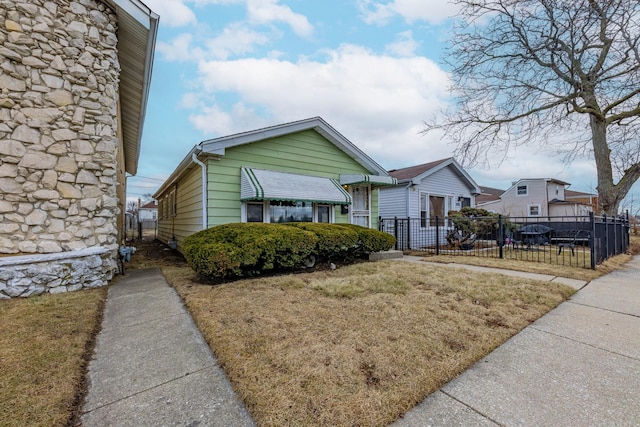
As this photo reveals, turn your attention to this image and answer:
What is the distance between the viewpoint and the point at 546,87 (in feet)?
40.4

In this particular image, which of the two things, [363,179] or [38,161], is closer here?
[38,161]

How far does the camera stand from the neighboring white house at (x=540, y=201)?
27.3 meters

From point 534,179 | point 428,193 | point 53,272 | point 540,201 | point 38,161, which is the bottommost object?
point 53,272

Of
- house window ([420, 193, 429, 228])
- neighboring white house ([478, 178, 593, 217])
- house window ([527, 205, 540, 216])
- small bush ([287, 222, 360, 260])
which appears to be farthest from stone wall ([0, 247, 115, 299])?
house window ([527, 205, 540, 216])

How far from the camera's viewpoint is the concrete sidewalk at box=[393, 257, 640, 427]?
6.38 ft

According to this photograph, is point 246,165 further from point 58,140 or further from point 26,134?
point 26,134

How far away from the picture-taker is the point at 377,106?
15.6 meters

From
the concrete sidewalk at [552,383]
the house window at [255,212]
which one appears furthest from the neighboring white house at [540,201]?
the concrete sidewalk at [552,383]

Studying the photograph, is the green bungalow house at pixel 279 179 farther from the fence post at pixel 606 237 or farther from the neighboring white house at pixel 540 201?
the neighboring white house at pixel 540 201

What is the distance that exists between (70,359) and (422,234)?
13850 millimetres

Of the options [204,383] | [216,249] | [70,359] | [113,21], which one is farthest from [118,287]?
[113,21]

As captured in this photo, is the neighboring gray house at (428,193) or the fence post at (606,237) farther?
the neighboring gray house at (428,193)

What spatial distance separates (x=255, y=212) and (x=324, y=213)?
2406 millimetres

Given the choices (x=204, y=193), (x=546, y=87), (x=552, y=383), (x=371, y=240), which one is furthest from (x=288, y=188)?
(x=546, y=87)
